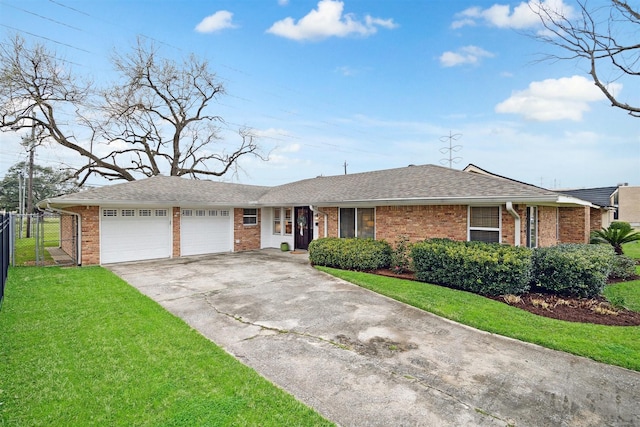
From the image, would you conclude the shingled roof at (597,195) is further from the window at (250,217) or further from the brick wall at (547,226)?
the window at (250,217)

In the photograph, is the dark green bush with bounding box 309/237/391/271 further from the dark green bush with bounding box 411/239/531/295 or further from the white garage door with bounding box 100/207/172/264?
the white garage door with bounding box 100/207/172/264

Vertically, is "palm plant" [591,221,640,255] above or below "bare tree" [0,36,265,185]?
below

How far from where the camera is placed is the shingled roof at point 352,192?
8.47m

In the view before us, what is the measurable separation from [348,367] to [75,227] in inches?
482

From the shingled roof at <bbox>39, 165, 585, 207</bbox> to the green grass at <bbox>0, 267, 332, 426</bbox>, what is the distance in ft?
20.9

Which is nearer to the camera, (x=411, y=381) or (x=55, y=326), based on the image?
(x=411, y=381)

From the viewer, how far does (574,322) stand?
5.91 metres

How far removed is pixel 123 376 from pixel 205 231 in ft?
36.0

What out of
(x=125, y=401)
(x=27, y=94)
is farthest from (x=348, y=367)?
(x=27, y=94)

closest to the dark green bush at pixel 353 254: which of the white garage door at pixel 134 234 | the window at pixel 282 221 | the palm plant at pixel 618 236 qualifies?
the window at pixel 282 221

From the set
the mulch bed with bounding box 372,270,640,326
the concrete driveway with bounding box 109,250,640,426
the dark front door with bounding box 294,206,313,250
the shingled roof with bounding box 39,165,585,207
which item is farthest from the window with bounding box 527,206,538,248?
the dark front door with bounding box 294,206,313,250

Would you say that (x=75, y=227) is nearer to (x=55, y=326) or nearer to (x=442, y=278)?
(x=55, y=326)

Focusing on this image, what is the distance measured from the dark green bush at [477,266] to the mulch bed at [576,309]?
35 centimetres

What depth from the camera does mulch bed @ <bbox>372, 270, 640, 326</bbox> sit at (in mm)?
6113
